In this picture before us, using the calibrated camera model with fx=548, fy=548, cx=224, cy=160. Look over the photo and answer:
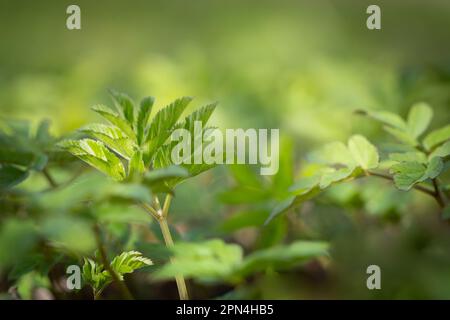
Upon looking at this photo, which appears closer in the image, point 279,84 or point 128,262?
point 128,262

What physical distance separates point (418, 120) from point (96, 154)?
0.72 metres

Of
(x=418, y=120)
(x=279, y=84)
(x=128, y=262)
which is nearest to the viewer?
(x=128, y=262)

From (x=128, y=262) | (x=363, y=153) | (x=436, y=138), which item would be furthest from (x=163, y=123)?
(x=436, y=138)

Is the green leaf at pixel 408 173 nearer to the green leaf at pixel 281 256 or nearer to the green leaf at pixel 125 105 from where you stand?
the green leaf at pixel 281 256

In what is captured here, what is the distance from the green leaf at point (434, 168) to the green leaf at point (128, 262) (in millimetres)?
499

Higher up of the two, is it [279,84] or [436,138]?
[279,84]

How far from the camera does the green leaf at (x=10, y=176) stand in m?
1.02

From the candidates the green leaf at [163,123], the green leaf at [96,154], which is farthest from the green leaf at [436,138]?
the green leaf at [96,154]

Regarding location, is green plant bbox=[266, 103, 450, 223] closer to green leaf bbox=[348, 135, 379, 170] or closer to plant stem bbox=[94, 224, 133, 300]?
green leaf bbox=[348, 135, 379, 170]

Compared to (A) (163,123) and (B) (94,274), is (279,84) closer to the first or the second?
(A) (163,123)

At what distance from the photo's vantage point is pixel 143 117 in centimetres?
98

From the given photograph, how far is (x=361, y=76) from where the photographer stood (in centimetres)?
230

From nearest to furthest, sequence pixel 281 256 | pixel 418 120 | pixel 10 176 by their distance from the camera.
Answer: pixel 281 256 → pixel 10 176 → pixel 418 120

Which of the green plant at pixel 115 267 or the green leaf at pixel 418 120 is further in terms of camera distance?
the green leaf at pixel 418 120
